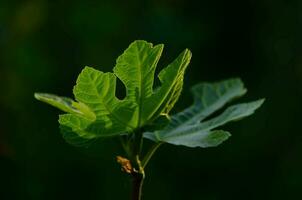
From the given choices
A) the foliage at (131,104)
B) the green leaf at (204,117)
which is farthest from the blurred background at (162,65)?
the foliage at (131,104)

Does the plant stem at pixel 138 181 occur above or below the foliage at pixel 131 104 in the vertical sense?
below

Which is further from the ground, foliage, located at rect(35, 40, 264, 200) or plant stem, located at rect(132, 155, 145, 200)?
foliage, located at rect(35, 40, 264, 200)

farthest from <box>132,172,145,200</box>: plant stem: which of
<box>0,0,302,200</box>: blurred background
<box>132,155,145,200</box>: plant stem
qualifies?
<box>0,0,302,200</box>: blurred background

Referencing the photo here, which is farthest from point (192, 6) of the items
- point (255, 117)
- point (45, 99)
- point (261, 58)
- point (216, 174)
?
point (45, 99)

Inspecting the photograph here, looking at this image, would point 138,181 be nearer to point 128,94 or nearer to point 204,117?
point 128,94

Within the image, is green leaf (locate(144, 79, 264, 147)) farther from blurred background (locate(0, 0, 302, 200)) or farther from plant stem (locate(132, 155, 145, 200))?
blurred background (locate(0, 0, 302, 200))

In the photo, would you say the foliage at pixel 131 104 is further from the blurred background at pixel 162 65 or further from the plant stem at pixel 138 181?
the blurred background at pixel 162 65
